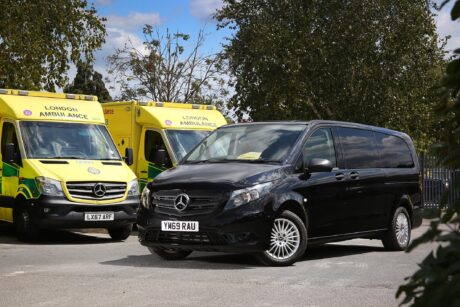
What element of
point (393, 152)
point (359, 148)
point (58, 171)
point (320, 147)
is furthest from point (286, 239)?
point (58, 171)

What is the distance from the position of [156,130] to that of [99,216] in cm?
349

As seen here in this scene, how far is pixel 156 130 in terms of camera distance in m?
17.0

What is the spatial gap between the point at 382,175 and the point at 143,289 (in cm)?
512

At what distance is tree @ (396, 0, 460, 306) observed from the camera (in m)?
2.27

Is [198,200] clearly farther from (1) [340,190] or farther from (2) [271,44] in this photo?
(2) [271,44]

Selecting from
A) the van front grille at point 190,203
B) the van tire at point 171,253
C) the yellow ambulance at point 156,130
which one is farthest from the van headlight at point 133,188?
the van front grille at point 190,203

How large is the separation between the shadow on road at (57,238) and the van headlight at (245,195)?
17.6ft

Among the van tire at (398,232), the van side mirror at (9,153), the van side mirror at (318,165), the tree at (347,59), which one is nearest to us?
the van side mirror at (318,165)

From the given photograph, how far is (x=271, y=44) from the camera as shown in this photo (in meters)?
34.5

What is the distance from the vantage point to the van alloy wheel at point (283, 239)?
32.1 ft

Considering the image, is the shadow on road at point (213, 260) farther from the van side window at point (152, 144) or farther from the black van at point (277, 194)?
the van side window at point (152, 144)

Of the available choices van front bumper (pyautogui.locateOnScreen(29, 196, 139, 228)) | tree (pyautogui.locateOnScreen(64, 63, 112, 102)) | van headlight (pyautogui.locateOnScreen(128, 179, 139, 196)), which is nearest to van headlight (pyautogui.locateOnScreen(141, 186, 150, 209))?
van front bumper (pyautogui.locateOnScreen(29, 196, 139, 228))

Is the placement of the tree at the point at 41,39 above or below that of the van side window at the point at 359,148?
above

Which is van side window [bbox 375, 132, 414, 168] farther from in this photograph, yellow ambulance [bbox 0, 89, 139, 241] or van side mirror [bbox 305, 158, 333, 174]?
yellow ambulance [bbox 0, 89, 139, 241]
